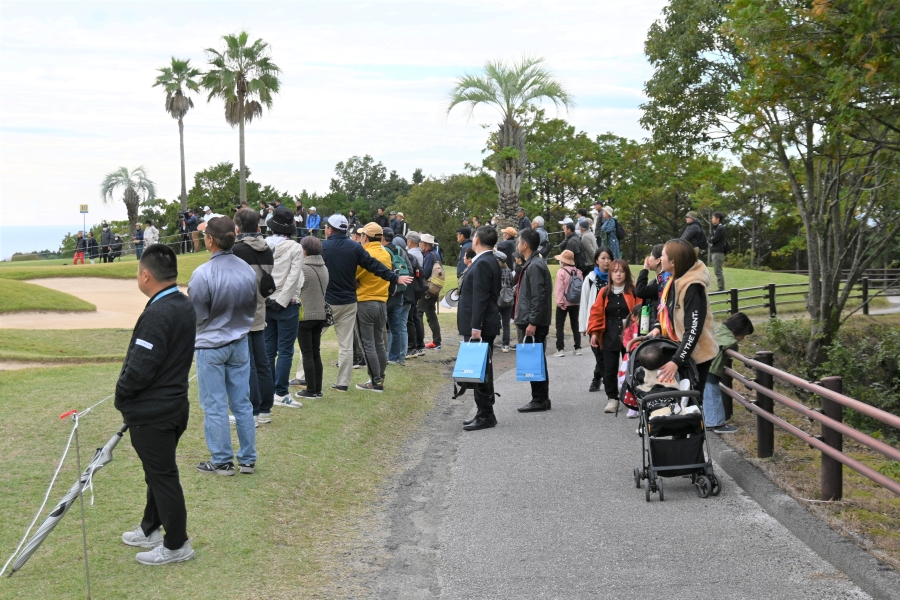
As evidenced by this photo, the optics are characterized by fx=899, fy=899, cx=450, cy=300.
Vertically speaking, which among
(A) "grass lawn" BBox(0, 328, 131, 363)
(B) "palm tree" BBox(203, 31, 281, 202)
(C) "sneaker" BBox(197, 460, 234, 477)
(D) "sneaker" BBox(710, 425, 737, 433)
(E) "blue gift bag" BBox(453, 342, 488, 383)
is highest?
(B) "palm tree" BBox(203, 31, 281, 202)

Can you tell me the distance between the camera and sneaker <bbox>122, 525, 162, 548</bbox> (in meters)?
5.80

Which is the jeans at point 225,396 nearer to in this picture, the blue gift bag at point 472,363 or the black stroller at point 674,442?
the blue gift bag at point 472,363

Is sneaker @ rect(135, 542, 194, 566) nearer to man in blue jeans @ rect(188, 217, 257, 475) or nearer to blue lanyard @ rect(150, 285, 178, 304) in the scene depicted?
blue lanyard @ rect(150, 285, 178, 304)

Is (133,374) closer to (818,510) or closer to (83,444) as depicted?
(83,444)

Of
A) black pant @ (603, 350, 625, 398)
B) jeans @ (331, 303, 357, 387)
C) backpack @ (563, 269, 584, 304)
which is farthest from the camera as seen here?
backpack @ (563, 269, 584, 304)

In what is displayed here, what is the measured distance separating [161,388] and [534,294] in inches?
240

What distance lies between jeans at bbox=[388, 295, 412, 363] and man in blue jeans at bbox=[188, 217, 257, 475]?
247 inches

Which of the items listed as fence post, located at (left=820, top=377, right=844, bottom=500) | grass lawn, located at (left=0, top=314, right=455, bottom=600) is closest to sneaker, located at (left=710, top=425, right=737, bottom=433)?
fence post, located at (left=820, top=377, right=844, bottom=500)

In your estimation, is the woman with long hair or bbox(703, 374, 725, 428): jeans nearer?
the woman with long hair

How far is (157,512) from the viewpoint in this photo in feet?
18.9

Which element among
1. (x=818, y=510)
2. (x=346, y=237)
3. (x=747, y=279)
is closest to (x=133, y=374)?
(x=818, y=510)

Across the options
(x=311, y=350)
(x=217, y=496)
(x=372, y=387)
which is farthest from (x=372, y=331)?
(x=217, y=496)

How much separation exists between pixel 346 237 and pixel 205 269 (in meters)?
4.01

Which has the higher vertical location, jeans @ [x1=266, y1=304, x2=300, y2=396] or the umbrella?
jeans @ [x1=266, y1=304, x2=300, y2=396]
